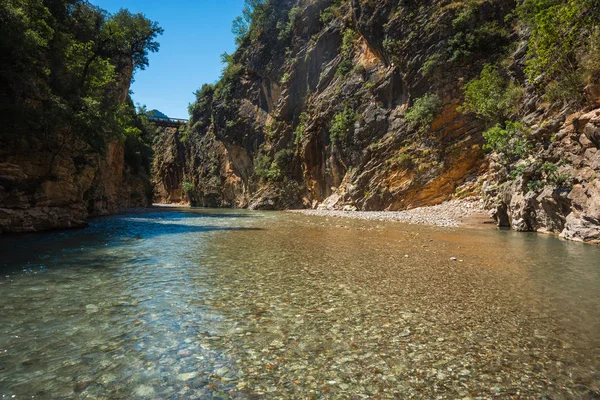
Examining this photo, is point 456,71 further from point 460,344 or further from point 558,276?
point 460,344

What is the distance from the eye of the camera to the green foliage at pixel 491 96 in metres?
22.0

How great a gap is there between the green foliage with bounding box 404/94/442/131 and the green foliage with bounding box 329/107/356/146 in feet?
23.6

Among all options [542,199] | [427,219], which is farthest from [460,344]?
[427,219]

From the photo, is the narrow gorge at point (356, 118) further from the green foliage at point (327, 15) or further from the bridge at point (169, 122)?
the bridge at point (169, 122)

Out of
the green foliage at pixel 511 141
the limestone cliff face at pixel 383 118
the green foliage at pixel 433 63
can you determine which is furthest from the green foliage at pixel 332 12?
the green foliage at pixel 511 141

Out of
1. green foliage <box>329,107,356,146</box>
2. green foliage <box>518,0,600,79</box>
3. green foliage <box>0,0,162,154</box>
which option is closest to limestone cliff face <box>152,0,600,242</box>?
green foliage <box>329,107,356,146</box>

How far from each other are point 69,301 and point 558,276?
9.60 meters

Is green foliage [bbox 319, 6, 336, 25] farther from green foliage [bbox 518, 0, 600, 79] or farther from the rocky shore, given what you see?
green foliage [bbox 518, 0, 600, 79]

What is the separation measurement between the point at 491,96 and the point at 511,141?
711 cm

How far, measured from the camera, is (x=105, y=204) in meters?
28.3

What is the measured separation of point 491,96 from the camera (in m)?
23.9

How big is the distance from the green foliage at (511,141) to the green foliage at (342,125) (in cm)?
1700

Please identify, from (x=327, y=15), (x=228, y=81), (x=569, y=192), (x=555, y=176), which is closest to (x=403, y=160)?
(x=555, y=176)

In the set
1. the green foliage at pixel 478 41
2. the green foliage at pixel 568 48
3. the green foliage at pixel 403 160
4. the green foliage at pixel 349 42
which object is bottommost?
the green foliage at pixel 403 160
